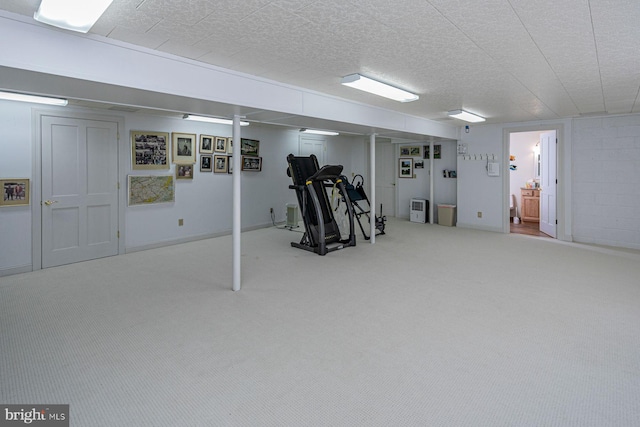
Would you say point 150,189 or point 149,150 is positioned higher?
point 149,150

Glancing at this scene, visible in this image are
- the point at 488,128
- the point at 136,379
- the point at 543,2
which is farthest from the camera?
the point at 488,128

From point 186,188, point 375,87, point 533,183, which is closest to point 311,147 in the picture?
point 186,188

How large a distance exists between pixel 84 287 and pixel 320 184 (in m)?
3.76

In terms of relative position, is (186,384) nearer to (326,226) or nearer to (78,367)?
(78,367)

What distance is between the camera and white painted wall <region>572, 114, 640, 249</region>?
5906mm

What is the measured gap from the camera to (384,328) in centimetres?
299

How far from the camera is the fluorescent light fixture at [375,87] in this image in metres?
3.69

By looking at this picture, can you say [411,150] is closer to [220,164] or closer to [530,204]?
[530,204]

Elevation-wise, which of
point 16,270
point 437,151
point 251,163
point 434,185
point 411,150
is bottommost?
point 16,270

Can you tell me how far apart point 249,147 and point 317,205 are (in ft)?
8.96

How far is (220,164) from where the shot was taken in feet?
23.0

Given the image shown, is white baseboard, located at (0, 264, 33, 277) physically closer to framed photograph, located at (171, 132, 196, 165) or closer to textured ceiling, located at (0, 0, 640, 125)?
framed photograph, located at (171, 132, 196, 165)

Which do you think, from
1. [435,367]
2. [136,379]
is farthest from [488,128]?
[136,379]

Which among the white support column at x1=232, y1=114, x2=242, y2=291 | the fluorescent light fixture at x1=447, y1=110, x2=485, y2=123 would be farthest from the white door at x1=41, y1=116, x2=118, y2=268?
the fluorescent light fixture at x1=447, y1=110, x2=485, y2=123
